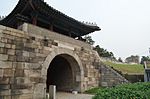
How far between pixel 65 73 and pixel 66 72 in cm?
17

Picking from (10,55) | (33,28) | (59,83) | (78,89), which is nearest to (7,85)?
(10,55)

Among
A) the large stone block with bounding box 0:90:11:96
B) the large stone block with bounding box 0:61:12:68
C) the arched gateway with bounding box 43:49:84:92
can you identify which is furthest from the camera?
the arched gateway with bounding box 43:49:84:92

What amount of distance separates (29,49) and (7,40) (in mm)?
1224

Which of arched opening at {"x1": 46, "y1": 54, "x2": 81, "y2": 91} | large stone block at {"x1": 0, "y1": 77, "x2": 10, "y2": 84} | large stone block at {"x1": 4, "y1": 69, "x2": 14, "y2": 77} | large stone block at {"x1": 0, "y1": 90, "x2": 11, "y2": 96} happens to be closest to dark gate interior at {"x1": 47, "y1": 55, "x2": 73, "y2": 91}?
arched opening at {"x1": 46, "y1": 54, "x2": 81, "y2": 91}

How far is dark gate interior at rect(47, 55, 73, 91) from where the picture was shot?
13.4 meters

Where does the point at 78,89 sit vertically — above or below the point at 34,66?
below

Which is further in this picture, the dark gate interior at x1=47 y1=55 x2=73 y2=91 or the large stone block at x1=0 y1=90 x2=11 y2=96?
the dark gate interior at x1=47 y1=55 x2=73 y2=91

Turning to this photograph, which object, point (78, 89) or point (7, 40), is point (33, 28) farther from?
point (78, 89)

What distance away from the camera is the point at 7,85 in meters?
7.67

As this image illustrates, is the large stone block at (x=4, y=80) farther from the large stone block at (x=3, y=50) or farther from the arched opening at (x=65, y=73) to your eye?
the arched opening at (x=65, y=73)

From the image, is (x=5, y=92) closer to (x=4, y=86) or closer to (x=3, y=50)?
(x=4, y=86)

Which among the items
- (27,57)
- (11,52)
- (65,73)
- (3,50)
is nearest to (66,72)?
(65,73)

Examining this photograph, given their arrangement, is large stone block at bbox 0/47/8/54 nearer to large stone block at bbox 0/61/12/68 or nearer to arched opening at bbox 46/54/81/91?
large stone block at bbox 0/61/12/68

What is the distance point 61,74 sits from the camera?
14.4m
